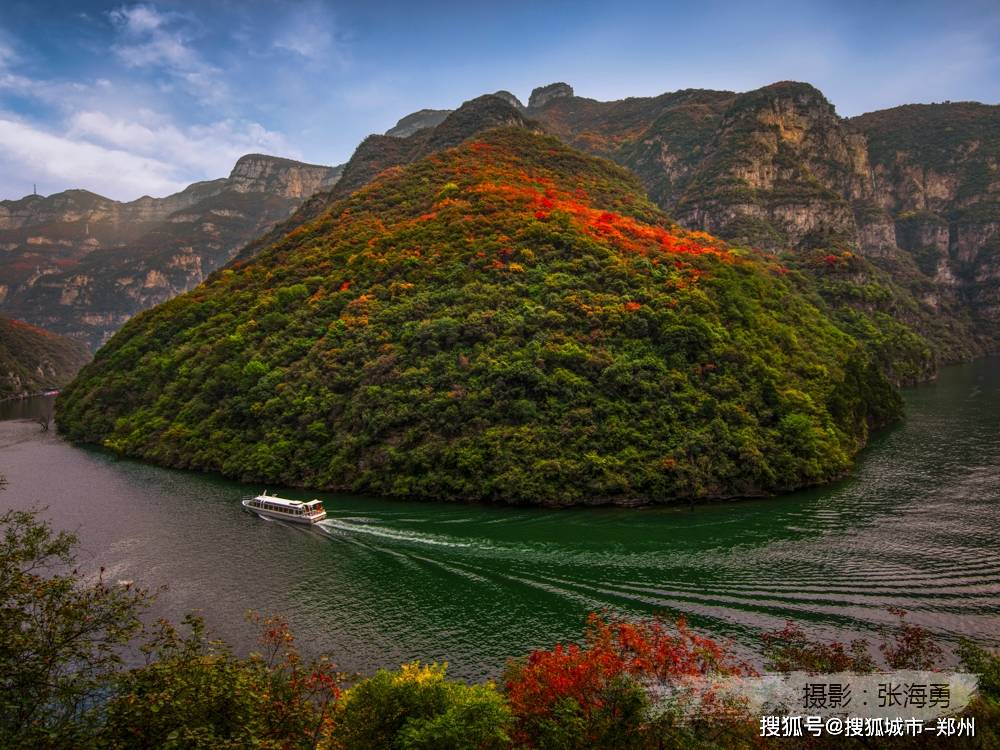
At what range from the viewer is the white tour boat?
4359 centimetres

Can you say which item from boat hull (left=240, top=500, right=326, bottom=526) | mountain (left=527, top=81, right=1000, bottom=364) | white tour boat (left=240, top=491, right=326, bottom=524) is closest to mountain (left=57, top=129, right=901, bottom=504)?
white tour boat (left=240, top=491, right=326, bottom=524)

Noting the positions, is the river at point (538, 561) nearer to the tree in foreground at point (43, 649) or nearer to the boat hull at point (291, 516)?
the boat hull at point (291, 516)

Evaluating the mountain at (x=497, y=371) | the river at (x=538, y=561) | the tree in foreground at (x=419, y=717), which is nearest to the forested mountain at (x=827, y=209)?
the mountain at (x=497, y=371)

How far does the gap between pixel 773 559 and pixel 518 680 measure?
1991 centimetres

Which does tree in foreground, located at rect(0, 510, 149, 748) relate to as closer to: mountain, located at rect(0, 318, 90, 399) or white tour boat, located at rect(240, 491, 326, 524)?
white tour boat, located at rect(240, 491, 326, 524)

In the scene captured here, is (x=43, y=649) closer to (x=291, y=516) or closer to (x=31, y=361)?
(x=291, y=516)

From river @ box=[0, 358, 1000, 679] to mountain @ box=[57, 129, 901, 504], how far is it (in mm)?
3313

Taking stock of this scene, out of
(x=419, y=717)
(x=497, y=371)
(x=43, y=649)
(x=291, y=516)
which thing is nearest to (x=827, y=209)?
(x=497, y=371)

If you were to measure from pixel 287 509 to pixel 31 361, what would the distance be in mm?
157850

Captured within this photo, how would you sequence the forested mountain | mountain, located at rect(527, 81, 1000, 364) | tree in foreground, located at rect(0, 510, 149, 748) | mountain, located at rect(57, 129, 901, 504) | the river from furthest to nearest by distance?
mountain, located at rect(527, 81, 1000, 364) < the forested mountain < mountain, located at rect(57, 129, 901, 504) < the river < tree in foreground, located at rect(0, 510, 149, 748)

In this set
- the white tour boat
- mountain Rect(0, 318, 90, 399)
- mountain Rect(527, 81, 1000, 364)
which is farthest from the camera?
mountain Rect(0, 318, 90, 399)

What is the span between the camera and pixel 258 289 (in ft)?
258

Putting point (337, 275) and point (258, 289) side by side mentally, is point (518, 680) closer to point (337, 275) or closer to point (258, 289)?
point (337, 275)

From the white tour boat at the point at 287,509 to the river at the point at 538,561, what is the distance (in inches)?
31.9
